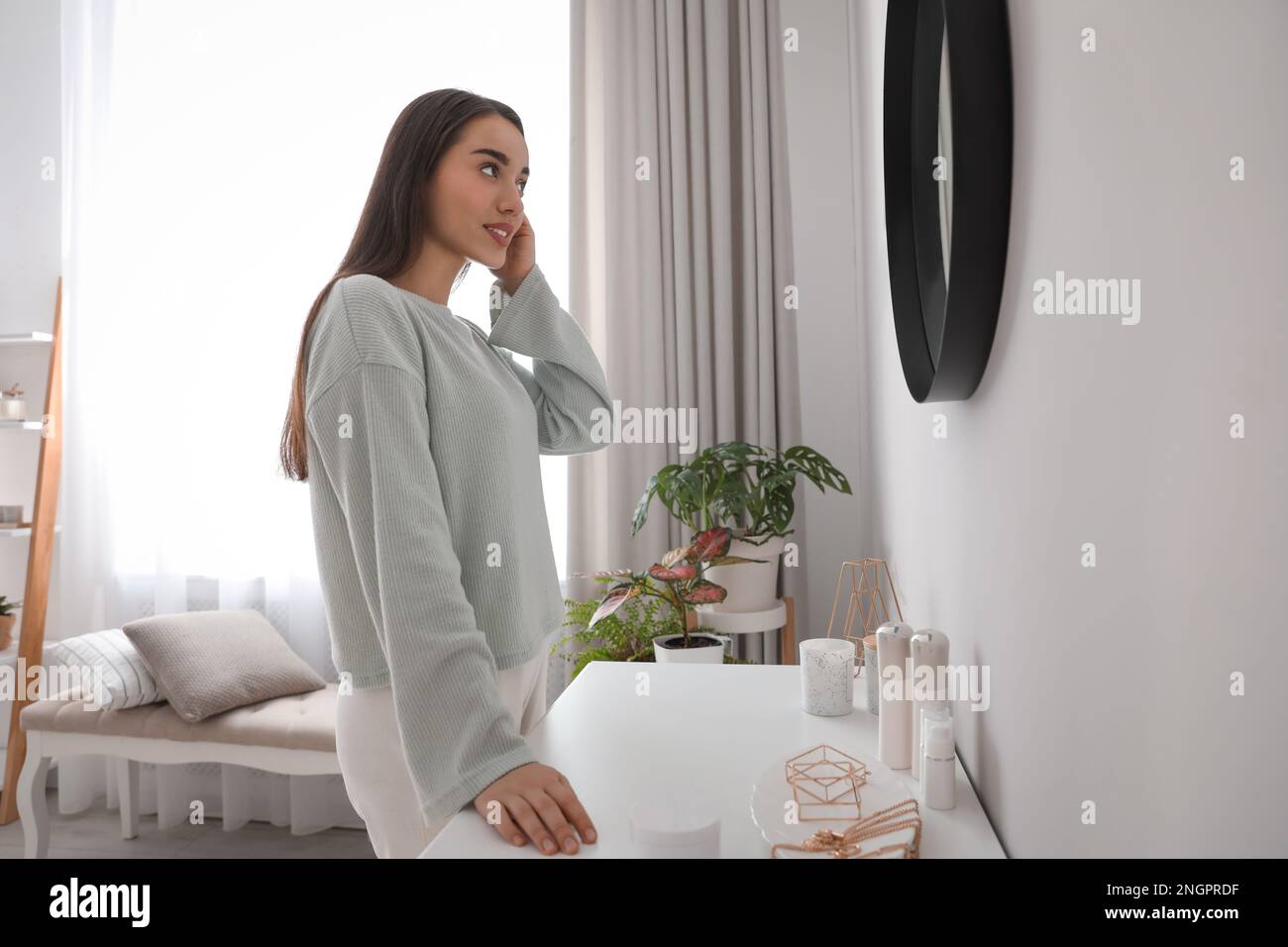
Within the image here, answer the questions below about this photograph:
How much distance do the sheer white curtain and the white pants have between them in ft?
5.30

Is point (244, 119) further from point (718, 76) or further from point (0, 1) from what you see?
point (718, 76)

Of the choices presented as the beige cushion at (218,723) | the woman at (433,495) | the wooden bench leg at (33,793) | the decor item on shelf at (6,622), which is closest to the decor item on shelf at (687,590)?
the woman at (433,495)

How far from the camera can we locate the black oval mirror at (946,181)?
67 centimetres

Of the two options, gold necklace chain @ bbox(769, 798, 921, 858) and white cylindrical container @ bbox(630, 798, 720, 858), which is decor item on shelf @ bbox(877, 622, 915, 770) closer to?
gold necklace chain @ bbox(769, 798, 921, 858)

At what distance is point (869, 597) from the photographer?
1845 mm

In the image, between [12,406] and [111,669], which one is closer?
[111,669]

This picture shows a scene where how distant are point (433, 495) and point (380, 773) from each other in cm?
34

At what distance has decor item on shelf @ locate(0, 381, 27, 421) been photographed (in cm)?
267

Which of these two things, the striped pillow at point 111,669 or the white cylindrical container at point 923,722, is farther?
the striped pillow at point 111,669

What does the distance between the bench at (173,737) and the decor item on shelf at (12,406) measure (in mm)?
988

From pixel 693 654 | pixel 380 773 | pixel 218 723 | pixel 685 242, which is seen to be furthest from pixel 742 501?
pixel 218 723

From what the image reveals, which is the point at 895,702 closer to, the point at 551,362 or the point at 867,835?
the point at 867,835

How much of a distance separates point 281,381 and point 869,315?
71.3 inches

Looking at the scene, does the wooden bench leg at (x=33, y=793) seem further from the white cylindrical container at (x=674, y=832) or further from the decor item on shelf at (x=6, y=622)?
the white cylindrical container at (x=674, y=832)
